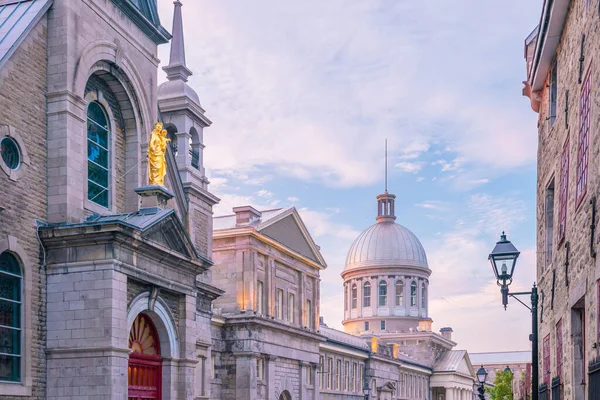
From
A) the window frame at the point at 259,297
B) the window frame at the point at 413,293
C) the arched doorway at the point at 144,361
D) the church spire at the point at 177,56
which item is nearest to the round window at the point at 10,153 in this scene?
the arched doorway at the point at 144,361

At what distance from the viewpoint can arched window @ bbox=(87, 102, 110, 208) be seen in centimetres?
2138

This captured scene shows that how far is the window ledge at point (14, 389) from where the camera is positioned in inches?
679

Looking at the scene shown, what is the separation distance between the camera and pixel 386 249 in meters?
106

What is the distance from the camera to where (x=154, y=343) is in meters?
21.9

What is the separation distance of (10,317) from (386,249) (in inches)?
3538

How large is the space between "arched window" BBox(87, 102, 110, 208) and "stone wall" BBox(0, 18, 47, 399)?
1955mm

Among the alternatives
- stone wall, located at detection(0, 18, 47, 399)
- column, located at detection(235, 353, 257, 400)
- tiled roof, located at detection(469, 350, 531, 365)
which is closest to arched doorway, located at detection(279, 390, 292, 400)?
column, located at detection(235, 353, 257, 400)

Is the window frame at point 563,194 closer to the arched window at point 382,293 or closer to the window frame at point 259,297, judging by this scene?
the window frame at point 259,297

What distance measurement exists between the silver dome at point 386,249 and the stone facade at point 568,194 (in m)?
84.2

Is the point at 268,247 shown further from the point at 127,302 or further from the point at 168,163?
the point at 127,302

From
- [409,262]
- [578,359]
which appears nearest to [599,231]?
[578,359]

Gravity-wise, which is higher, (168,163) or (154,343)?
(168,163)

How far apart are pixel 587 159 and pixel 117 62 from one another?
498 inches

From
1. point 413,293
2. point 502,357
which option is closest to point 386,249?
point 413,293
